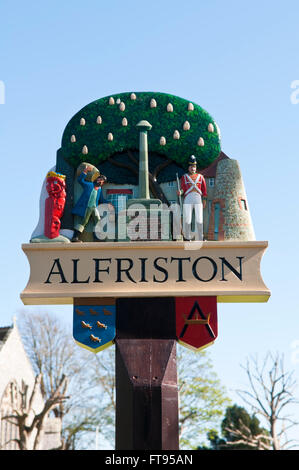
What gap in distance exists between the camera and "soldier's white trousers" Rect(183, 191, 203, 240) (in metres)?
14.3

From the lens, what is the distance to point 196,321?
1368 cm

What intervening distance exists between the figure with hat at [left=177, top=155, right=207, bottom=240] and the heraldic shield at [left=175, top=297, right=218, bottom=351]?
1.18 meters

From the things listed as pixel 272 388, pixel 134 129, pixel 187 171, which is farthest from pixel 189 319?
pixel 272 388

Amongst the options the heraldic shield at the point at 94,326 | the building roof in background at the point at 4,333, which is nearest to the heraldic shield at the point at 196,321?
the heraldic shield at the point at 94,326

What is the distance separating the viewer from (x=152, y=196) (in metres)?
14.9

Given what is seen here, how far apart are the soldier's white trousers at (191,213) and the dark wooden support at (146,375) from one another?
131cm

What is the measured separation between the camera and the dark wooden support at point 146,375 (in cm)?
1268

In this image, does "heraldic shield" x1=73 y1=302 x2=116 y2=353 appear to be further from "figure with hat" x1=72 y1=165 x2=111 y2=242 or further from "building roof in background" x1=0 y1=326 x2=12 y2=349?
"building roof in background" x1=0 y1=326 x2=12 y2=349

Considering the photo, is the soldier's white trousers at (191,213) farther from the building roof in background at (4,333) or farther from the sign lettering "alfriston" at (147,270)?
the building roof in background at (4,333)

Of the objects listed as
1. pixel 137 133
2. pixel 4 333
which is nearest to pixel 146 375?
pixel 137 133

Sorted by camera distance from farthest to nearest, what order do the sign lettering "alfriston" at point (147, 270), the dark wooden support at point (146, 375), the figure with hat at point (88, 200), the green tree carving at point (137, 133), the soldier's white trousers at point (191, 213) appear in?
the green tree carving at point (137, 133), the figure with hat at point (88, 200), the soldier's white trousers at point (191, 213), the sign lettering "alfriston" at point (147, 270), the dark wooden support at point (146, 375)

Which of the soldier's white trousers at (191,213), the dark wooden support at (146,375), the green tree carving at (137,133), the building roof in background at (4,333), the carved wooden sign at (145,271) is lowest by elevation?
the dark wooden support at (146,375)

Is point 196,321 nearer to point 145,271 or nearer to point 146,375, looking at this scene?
point 145,271

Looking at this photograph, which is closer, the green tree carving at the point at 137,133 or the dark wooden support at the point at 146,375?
the dark wooden support at the point at 146,375
